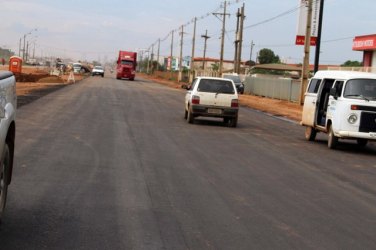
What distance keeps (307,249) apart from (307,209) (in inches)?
77.4

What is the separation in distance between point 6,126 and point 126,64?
75.5m

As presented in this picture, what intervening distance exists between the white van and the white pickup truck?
34.2 feet

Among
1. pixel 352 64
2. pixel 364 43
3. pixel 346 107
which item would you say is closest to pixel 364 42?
pixel 364 43

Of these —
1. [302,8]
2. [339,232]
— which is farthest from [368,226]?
[302,8]

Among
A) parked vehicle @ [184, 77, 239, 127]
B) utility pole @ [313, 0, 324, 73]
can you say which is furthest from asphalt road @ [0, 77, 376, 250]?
utility pole @ [313, 0, 324, 73]

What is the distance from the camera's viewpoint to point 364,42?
169 feet

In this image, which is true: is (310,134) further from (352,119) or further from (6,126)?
(6,126)

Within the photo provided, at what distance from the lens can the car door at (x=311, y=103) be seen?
17.7 metres

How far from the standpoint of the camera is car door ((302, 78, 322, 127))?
1769 cm

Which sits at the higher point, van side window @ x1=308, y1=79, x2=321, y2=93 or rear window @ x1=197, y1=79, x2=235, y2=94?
van side window @ x1=308, y1=79, x2=321, y2=93

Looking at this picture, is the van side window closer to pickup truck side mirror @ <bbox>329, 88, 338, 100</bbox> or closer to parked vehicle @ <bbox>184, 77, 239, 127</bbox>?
pickup truck side mirror @ <bbox>329, 88, 338, 100</bbox>

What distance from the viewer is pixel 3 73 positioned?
6102 millimetres

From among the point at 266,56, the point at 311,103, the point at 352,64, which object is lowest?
the point at 311,103

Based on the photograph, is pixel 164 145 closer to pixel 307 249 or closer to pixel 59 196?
pixel 59 196
